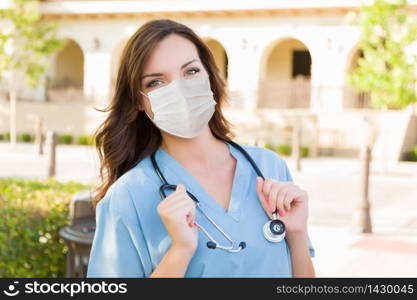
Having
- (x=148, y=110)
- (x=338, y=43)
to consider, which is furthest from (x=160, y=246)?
(x=338, y=43)

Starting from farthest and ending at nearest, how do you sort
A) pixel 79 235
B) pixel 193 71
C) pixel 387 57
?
pixel 387 57 < pixel 79 235 < pixel 193 71

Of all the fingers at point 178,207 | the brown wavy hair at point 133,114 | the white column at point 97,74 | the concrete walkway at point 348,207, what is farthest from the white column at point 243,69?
the fingers at point 178,207

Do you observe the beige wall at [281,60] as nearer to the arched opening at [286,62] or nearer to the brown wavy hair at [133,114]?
the arched opening at [286,62]

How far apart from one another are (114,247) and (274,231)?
1.53 feet

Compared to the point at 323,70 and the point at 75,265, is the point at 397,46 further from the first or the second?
the point at 75,265

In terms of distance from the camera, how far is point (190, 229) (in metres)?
1.88

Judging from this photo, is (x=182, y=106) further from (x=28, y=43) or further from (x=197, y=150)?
(x=28, y=43)

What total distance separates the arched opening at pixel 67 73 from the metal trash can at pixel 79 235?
86.1 feet

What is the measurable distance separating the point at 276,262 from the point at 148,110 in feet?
2.11

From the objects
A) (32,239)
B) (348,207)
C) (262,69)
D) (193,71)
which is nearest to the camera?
(193,71)

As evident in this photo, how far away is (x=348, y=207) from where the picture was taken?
39.6ft

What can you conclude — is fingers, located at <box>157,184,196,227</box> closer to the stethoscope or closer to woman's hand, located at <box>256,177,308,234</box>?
the stethoscope

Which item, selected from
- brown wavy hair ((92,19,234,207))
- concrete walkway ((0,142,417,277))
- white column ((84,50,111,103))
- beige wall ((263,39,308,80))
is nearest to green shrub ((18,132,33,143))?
white column ((84,50,111,103))

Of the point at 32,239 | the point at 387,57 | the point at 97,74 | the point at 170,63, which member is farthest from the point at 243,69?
the point at 170,63
